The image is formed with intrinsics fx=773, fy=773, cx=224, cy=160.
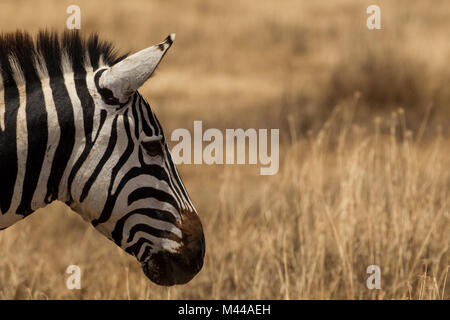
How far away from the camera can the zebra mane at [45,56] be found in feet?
10.4

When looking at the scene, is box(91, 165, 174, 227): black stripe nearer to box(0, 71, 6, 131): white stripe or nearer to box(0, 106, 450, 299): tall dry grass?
box(0, 71, 6, 131): white stripe

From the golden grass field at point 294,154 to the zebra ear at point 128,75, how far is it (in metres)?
0.68

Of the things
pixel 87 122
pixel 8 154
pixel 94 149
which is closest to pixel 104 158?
pixel 94 149

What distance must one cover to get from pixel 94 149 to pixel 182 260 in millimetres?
588

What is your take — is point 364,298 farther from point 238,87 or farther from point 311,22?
point 311,22

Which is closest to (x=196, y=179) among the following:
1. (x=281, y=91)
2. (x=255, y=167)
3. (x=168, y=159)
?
(x=255, y=167)

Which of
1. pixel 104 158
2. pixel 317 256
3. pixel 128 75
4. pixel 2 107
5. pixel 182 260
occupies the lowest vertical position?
pixel 317 256

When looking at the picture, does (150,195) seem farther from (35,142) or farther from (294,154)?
(294,154)

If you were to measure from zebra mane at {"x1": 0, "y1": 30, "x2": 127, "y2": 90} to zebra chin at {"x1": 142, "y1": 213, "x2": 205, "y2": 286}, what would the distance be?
783 millimetres

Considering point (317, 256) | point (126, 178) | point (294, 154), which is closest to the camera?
point (126, 178)

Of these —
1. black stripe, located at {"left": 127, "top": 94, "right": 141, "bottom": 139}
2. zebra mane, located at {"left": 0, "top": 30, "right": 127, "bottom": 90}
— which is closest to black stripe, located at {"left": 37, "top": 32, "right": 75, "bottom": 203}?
zebra mane, located at {"left": 0, "top": 30, "right": 127, "bottom": 90}

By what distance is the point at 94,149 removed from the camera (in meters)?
3.10

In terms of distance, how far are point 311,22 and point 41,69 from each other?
16.9 m

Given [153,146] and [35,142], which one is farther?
[153,146]
